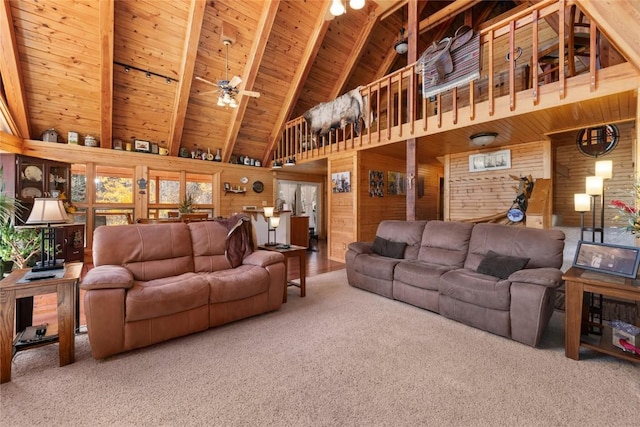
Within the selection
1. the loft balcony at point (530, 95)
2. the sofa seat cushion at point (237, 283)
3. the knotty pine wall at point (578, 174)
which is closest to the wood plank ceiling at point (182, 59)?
the loft balcony at point (530, 95)

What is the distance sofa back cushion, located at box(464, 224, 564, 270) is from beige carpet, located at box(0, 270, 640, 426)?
0.70 meters

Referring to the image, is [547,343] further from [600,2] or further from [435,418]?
[600,2]

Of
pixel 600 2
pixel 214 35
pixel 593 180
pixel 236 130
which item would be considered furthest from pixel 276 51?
pixel 593 180

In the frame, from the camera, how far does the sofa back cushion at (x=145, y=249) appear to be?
8.75ft

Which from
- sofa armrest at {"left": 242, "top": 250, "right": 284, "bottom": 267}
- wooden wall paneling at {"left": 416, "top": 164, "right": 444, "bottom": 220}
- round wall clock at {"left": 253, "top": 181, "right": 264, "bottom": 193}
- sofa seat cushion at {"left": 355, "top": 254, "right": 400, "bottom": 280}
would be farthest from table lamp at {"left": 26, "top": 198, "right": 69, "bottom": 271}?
wooden wall paneling at {"left": 416, "top": 164, "right": 444, "bottom": 220}

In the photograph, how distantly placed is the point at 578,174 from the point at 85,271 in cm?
1018

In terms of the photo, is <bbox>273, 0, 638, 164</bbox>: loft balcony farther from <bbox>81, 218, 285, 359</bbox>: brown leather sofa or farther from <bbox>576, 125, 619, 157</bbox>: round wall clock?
<bbox>81, 218, 285, 359</bbox>: brown leather sofa

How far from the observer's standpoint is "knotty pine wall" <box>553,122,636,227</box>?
557 cm

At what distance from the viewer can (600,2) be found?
7.16 ft

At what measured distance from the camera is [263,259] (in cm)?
309

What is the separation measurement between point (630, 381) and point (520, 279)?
0.85m

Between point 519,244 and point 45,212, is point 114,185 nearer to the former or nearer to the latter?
point 45,212

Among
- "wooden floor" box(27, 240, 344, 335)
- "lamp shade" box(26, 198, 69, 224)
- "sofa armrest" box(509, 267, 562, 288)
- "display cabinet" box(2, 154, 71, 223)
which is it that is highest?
"display cabinet" box(2, 154, 71, 223)

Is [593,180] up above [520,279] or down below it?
above
